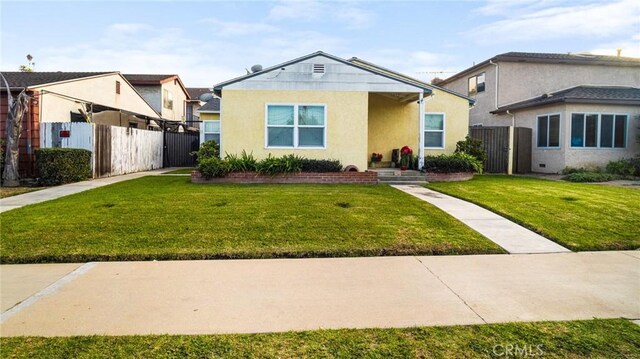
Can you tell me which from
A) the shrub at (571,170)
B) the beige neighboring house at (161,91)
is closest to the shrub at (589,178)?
the shrub at (571,170)

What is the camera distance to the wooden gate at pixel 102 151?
15.5 metres

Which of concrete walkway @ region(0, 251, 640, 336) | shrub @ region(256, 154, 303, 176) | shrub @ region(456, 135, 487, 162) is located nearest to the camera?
concrete walkway @ region(0, 251, 640, 336)

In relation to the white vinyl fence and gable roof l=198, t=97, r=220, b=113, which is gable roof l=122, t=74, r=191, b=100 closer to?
gable roof l=198, t=97, r=220, b=113

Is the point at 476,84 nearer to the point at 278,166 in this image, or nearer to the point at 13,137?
the point at 278,166

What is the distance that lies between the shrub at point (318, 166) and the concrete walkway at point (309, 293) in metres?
7.97

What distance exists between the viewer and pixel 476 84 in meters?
24.0

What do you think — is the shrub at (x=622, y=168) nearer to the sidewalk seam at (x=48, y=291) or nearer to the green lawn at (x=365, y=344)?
the green lawn at (x=365, y=344)

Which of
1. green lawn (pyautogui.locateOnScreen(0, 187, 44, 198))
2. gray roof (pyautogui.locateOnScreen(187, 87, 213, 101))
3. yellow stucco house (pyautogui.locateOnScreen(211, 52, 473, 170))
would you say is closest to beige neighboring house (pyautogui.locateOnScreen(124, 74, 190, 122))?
gray roof (pyautogui.locateOnScreen(187, 87, 213, 101))

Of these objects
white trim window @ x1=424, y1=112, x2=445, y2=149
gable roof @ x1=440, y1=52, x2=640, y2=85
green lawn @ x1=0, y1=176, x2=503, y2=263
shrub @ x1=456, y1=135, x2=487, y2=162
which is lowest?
green lawn @ x1=0, y1=176, x2=503, y2=263

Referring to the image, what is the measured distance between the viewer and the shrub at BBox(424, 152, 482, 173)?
1448cm

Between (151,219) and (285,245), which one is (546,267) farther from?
(151,219)

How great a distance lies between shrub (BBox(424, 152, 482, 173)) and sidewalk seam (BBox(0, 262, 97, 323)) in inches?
451

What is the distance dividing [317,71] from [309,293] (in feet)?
35.6

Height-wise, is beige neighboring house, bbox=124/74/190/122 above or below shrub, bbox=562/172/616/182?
above
